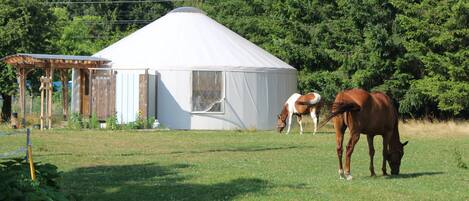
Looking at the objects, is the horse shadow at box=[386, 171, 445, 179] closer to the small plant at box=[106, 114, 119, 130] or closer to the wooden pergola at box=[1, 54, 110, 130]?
the small plant at box=[106, 114, 119, 130]

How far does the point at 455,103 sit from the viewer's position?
93.3 ft

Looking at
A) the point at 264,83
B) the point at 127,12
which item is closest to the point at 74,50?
the point at 127,12

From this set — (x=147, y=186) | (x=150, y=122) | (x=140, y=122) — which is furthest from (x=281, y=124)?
(x=147, y=186)

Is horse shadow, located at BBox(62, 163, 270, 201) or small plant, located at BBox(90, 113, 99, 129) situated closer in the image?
horse shadow, located at BBox(62, 163, 270, 201)

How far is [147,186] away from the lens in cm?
1130

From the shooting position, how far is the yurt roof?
89.1ft

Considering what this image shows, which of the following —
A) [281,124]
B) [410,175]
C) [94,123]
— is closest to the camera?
[410,175]

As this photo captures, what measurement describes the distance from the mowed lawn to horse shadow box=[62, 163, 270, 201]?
13 millimetres

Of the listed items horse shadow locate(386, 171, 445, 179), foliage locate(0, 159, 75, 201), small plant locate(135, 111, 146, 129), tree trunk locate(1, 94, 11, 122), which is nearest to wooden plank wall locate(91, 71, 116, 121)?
small plant locate(135, 111, 146, 129)

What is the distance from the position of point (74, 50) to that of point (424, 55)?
901 inches

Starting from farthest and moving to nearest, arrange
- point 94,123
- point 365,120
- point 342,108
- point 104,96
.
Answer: point 104,96
point 94,123
point 365,120
point 342,108

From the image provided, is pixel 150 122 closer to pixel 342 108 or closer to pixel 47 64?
pixel 47 64

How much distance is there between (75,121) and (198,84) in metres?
4.07

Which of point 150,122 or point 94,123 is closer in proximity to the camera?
point 150,122
